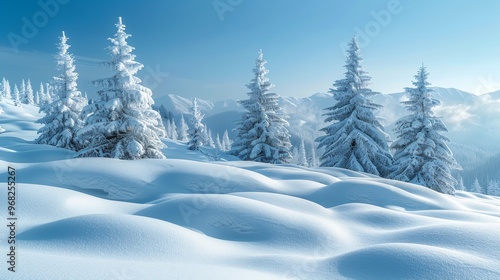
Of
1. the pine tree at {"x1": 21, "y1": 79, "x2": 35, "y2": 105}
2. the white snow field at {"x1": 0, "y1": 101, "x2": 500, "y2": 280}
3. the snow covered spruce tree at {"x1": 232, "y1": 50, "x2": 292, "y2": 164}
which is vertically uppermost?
the pine tree at {"x1": 21, "y1": 79, "x2": 35, "y2": 105}

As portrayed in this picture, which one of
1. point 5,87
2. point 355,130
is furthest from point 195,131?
point 5,87

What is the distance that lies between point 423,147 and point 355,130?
4975mm

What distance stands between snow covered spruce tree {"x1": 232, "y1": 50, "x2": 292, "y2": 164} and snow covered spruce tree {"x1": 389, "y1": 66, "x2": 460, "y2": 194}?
903cm

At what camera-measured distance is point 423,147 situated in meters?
19.0

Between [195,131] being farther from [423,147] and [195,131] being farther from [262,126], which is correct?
[423,147]

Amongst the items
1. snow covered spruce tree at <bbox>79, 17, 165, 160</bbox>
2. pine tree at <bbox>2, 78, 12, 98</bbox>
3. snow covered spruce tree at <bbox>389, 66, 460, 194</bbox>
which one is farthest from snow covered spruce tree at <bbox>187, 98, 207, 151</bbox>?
pine tree at <bbox>2, 78, 12, 98</bbox>

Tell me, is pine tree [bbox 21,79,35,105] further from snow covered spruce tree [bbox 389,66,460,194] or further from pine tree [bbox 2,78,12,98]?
snow covered spruce tree [bbox 389,66,460,194]

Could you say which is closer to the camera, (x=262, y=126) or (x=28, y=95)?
(x=262, y=126)

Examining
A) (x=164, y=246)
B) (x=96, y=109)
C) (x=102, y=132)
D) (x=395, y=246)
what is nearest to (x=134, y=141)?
(x=102, y=132)

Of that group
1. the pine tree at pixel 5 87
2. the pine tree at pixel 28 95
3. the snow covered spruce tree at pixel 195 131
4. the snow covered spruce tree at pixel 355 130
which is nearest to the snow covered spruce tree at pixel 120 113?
the snow covered spruce tree at pixel 355 130

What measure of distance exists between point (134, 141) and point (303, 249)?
10.8 m

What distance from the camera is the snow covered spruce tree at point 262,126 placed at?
23.0 m

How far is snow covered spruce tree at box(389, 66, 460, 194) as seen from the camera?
18.3 meters

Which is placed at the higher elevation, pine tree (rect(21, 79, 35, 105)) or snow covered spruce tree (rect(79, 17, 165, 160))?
pine tree (rect(21, 79, 35, 105))
